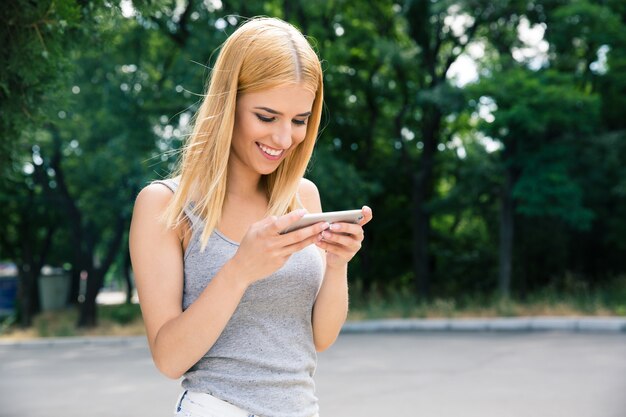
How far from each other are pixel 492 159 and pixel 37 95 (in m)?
17.5

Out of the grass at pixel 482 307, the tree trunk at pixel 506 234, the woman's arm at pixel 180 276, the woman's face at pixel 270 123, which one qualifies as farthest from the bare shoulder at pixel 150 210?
the tree trunk at pixel 506 234

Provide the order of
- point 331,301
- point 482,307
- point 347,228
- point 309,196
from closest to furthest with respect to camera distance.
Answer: point 347,228 < point 331,301 < point 309,196 < point 482,307

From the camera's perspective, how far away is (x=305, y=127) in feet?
6.89

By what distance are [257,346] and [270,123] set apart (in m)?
0.57

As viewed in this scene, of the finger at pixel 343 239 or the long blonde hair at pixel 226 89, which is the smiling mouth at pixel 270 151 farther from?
the finger at pixel 343 239

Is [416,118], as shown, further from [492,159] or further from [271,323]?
[271,323]

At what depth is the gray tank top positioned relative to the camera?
6.42 ft

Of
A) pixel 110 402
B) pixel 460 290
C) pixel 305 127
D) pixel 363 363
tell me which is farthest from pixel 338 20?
pixel 305 127

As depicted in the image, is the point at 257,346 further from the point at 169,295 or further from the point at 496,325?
the point at 496,325

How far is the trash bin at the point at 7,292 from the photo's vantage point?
3183 centimetres

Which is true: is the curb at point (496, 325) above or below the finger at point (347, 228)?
below

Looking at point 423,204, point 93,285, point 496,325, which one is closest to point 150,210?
point 496,325

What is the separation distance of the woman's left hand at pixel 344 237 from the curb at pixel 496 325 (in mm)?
12550

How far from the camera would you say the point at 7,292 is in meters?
31.9
